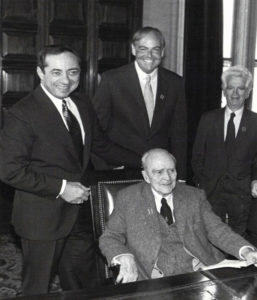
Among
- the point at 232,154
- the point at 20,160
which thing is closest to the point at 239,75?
the point at 232,154

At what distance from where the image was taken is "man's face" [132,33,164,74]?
362 centimetres

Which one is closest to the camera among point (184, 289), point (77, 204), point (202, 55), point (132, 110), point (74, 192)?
point (184, 289)

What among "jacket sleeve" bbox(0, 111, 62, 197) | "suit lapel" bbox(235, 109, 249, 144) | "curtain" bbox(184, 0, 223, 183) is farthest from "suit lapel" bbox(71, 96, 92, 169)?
"curtain" bbox(184, 0, 223, 183)

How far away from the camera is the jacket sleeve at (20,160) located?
270cm

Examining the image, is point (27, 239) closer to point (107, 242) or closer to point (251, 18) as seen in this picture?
point (107, 242)

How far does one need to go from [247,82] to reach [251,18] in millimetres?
Answer: 2161

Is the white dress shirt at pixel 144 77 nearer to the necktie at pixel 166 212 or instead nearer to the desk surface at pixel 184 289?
the necktie at pixel 166 212

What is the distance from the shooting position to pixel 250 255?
2.46 m

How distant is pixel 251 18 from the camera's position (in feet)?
19.0

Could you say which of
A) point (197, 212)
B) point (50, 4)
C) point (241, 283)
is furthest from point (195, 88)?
point (241, 283)

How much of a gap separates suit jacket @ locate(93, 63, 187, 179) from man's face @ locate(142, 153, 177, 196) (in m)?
0.94

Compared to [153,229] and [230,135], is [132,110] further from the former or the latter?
[153,229]

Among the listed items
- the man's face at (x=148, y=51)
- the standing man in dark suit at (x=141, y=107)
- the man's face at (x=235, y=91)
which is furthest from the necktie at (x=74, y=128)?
the man's face at (x=235, y=91)

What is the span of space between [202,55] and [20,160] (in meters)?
3.29
